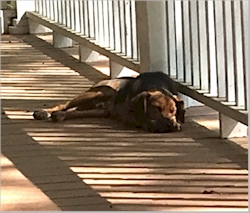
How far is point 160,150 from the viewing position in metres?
3.97

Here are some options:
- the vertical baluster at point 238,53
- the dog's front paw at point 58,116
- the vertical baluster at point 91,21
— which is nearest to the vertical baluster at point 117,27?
the vertical baluster at point 91,21

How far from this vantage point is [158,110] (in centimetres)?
434

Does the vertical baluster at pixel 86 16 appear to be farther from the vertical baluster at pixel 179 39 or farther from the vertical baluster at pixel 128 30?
the vertical baluster at pixel 179 39

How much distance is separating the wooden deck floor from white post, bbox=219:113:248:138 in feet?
0.20

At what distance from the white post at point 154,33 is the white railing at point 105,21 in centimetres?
46

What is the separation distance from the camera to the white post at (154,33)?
16.0ft

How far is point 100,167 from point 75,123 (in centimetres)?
109

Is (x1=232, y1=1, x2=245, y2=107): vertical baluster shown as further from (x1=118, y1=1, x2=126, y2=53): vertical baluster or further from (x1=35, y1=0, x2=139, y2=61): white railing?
(x1=118, y1=1, x2=126, y2=53): vertical baluster

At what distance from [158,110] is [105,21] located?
1927mm

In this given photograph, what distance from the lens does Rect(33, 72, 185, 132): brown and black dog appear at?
4.36 metres

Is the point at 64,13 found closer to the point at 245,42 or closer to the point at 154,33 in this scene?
the point at 154,33

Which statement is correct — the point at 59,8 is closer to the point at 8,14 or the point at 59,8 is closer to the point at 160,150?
the point at 8,14

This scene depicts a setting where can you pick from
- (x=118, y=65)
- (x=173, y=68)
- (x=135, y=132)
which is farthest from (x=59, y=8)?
(x=135, y=132)

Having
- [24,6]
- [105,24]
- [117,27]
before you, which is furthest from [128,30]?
[24,6]
